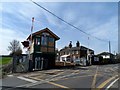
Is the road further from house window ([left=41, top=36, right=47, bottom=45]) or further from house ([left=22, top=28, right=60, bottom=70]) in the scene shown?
house window ([left=41, top=36, right=47, bottom=45])

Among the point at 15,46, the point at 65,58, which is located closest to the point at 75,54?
the point at 65,58

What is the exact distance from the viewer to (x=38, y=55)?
106 feet

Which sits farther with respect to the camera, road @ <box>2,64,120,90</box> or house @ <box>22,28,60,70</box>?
house @ <box>22,28,60,70</box>

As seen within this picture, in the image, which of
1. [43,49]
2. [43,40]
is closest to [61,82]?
[43,49]

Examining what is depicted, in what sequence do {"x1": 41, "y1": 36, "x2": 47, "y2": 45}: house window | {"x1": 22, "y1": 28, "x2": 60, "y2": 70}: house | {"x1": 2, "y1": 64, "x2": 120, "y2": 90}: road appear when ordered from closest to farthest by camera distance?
{"x1": 2, "y1": 64, "x2": 120, "y2": 90}: road
{"x1": 22, "y1": 28, "x2": 60, "y2": 70}: house
{"x1": 41, "y1": 36, "x2": 47, "y2": 45}: house window

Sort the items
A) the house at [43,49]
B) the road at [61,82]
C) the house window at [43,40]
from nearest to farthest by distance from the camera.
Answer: the road at [61,82]
the house at [43,49]
the house window at [43,40]

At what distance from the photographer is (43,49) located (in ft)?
109

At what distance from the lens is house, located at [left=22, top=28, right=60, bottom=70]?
31.8 meters

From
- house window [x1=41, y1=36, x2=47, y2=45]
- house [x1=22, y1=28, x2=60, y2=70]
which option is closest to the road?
house [x1=22, y1=28, x2=60, y2=70]

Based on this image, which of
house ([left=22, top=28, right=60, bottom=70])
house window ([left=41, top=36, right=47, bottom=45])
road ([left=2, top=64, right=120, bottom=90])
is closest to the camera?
road ([left=2, top=64, right=120, bottom=90])

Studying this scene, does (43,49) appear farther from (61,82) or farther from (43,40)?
(61,82)

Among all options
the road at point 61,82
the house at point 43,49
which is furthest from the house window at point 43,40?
the road at point 61,82

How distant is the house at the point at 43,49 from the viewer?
31812mm

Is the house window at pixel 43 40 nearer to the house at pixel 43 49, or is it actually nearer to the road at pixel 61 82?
the house at pixel 43 49
